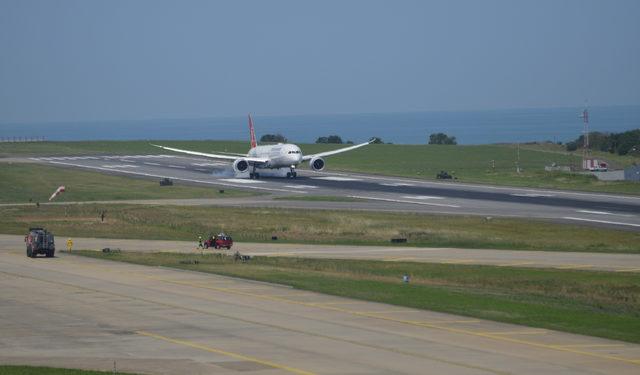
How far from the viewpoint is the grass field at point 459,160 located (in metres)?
124

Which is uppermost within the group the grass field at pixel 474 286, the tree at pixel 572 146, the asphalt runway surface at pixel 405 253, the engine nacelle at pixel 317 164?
the tree at pixel 572 146

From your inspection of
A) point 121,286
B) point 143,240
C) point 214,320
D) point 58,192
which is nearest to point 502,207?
point 143,240

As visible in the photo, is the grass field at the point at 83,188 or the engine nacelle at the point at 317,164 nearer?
the grass field at the point at 83,188

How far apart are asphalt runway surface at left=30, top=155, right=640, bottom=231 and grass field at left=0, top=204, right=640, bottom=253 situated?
17.6 ft

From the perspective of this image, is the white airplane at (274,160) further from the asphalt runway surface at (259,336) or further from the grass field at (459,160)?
the asphalt runway surface at (259,336)

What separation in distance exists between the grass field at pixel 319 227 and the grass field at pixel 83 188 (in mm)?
11706

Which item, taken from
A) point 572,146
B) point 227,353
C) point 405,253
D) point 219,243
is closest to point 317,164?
point 219,243

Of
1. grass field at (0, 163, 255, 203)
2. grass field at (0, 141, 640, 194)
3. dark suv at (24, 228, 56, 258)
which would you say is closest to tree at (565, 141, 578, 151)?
grass field at (0, 141, 640, 194)

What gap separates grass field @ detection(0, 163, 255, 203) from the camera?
107 metres

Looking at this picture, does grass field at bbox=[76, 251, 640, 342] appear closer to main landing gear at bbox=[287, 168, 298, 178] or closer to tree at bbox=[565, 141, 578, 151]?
main landing gear at bbox=[287, 168, 298, 178]

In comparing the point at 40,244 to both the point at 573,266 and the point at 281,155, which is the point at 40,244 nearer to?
the point at 573,266

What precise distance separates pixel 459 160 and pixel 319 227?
89.7 metres

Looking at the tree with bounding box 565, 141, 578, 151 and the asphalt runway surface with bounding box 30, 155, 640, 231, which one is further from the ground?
the tree with bounding box 565, 141, 578, 151

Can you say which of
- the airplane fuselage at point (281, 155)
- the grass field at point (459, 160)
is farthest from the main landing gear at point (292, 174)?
the grass field at point (459, 160)
